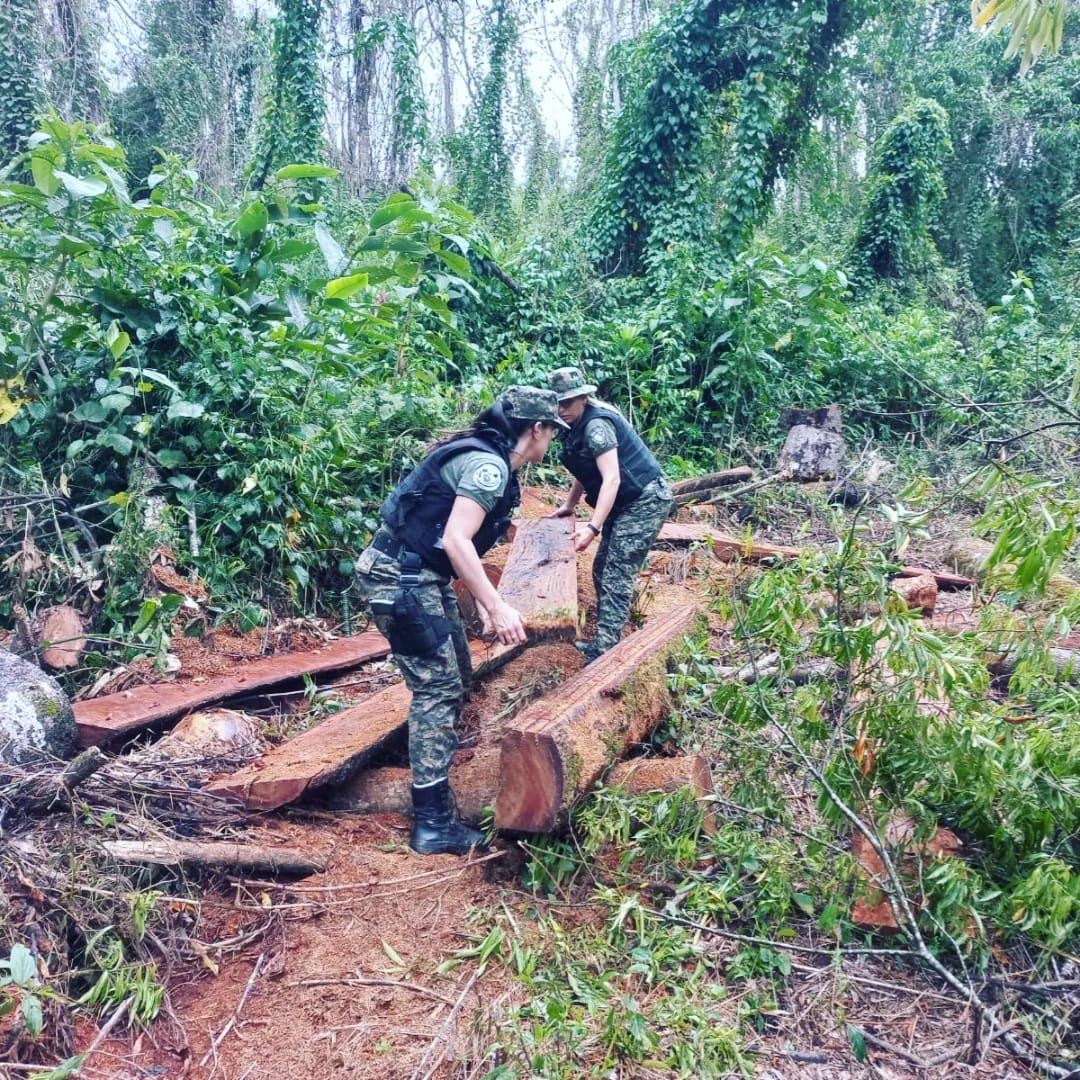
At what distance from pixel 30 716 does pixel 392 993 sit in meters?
1.99

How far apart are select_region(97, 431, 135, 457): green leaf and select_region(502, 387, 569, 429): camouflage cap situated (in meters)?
2.79

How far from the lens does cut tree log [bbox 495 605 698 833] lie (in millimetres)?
3059

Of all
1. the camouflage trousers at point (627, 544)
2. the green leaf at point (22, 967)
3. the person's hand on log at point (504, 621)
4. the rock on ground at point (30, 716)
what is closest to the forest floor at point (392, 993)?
the green leaf at point (22, 967)

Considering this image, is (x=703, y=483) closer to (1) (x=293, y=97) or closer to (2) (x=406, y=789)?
(2) (x=406, y=789)

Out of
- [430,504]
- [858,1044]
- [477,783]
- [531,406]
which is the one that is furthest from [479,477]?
[858,1044]

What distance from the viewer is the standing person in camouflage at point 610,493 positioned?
5004 mm

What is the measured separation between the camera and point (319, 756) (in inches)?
145

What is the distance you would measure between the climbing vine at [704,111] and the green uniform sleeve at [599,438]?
8.60 m

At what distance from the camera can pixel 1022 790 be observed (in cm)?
264

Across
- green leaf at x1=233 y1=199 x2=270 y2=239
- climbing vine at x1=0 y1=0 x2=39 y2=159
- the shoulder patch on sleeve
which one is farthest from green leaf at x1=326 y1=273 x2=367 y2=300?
climbing vine at x1=0 y1=0 x2=39 y2=159

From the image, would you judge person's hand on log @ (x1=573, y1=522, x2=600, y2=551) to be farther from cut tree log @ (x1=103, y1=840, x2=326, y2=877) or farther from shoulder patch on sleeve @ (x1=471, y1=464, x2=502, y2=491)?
cut tree log @ (x1=103, y1=840, x2=326, y2=877)

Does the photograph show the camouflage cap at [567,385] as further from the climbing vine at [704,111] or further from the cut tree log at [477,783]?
the climbing vine at [704,111]

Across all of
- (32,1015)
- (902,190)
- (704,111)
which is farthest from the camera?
(902,190)

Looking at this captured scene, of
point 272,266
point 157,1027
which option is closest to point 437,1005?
point 157,1027
